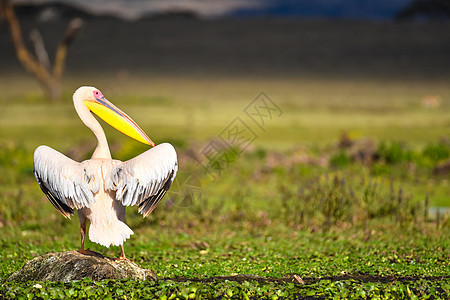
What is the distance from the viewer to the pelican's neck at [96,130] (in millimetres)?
6141

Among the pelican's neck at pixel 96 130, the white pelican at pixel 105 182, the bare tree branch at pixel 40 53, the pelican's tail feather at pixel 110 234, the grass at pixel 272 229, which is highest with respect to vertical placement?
the bare tree branch at pixel 40 53

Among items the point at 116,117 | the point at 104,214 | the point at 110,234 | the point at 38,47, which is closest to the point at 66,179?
the point at 104,214

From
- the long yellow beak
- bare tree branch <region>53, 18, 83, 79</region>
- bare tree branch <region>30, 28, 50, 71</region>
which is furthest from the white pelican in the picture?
bare tree branch <region>30, 28, 50, 71</region>

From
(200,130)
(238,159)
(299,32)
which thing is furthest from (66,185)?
(299,32)

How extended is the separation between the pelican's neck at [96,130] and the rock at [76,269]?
3.26 ft

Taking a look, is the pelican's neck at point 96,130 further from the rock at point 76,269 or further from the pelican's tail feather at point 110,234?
→ the rock at point 76,269

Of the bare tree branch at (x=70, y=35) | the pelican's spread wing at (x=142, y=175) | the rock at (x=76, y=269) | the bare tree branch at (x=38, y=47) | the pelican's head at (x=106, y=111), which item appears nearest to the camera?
the pelican's spread wing at (x=142, y=175)

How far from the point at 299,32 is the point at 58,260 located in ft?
232

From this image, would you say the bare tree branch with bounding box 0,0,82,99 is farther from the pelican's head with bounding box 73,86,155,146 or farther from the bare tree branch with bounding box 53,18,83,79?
the pelican's head with bounding box 73,86,155,146

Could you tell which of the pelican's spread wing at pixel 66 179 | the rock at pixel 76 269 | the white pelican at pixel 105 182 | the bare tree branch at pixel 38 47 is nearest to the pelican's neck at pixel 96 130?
the white pelican at pixel 105 182

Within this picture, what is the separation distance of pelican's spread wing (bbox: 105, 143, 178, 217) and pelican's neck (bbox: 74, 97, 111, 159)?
239mm

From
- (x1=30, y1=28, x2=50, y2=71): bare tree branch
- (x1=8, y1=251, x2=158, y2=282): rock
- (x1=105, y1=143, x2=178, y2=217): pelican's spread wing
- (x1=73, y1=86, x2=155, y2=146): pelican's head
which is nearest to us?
(x1=105, y1=143, x2=178, y2=217): pelican's spread wing

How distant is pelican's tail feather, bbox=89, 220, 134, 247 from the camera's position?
5.94 metres

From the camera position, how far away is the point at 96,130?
6207 mm
